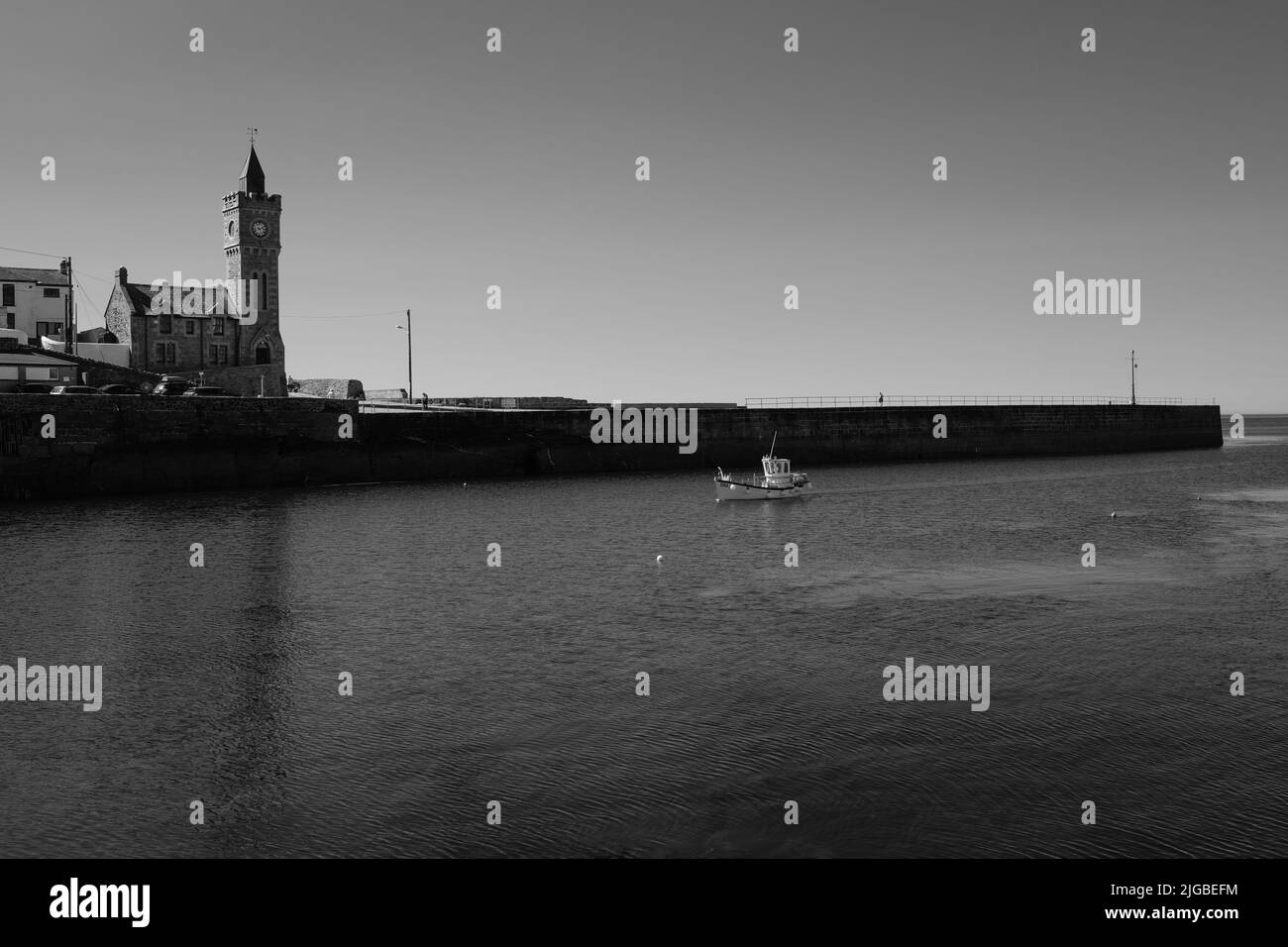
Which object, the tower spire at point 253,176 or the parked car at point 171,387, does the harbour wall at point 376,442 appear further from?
the tower spire at point 253,176

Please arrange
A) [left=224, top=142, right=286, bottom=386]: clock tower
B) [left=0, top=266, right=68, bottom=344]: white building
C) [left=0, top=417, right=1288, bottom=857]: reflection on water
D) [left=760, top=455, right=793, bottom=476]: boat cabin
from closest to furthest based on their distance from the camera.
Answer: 1. [left=0, top=417, right=1288, bottom=857]: reflection on water
2. [left=760, top=455, right=793, bottom=476]: boat cabin
3. [left=0, top=266, right=68, bottom=344]: white building
4. [left=224, top=142, right=286, bottom=386]: clock tower

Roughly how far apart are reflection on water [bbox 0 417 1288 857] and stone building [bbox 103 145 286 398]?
5687 centimetres

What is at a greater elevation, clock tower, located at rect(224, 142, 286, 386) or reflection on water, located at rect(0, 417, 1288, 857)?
clock tower, located at rect(224, 142, 286, 386)

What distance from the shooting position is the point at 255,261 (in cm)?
10150

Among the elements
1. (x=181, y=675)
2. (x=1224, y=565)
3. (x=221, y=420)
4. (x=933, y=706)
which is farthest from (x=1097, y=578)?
(x=221, y=420)

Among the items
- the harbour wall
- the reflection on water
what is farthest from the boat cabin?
the harbour wall

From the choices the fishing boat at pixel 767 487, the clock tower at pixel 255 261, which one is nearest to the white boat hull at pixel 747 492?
the fishing boat at pixel 767 487

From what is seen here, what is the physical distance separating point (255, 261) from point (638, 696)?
3693 inches

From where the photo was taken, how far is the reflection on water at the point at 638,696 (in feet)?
43.2

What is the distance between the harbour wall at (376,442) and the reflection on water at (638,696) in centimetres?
1732

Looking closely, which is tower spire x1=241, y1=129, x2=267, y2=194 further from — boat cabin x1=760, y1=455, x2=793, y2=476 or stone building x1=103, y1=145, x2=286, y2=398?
boat cabin x1=760, y1=455, x2=793, y2=476

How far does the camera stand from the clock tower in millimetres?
98125

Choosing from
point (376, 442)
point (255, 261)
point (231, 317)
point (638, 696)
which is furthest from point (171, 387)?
point (638, 696)

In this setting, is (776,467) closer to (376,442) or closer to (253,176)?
(376,442)
